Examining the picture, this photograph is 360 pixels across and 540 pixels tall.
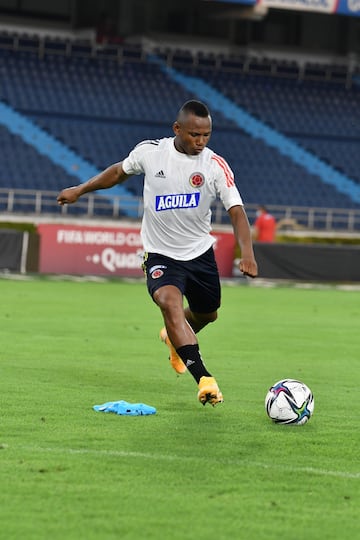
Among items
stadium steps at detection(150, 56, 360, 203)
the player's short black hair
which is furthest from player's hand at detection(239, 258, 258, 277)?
stadium steps at detection(150, 56, 360, 203)

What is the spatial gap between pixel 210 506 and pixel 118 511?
502mm

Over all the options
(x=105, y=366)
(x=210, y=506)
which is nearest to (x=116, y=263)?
(x=105, y=366)

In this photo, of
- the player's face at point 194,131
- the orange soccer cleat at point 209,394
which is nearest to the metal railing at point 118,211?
the player's face at point 194,131

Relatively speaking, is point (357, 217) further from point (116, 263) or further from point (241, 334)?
point (241, 334)

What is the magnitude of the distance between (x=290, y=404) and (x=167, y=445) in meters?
1.40

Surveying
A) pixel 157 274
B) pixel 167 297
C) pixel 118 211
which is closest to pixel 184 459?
pixel 167 297

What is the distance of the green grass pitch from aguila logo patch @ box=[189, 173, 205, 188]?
6.04 feet

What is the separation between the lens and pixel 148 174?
9.17 meters

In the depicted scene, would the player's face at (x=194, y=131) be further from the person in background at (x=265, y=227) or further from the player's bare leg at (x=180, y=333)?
the person in background at (x=265, y=227)

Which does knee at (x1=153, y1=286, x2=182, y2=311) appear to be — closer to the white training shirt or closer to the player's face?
the white training shirt

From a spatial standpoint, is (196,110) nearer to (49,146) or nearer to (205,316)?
(205,316)

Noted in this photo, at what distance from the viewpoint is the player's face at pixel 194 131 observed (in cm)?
875

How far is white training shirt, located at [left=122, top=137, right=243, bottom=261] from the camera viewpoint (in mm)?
9031

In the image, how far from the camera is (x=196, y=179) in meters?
9.01
